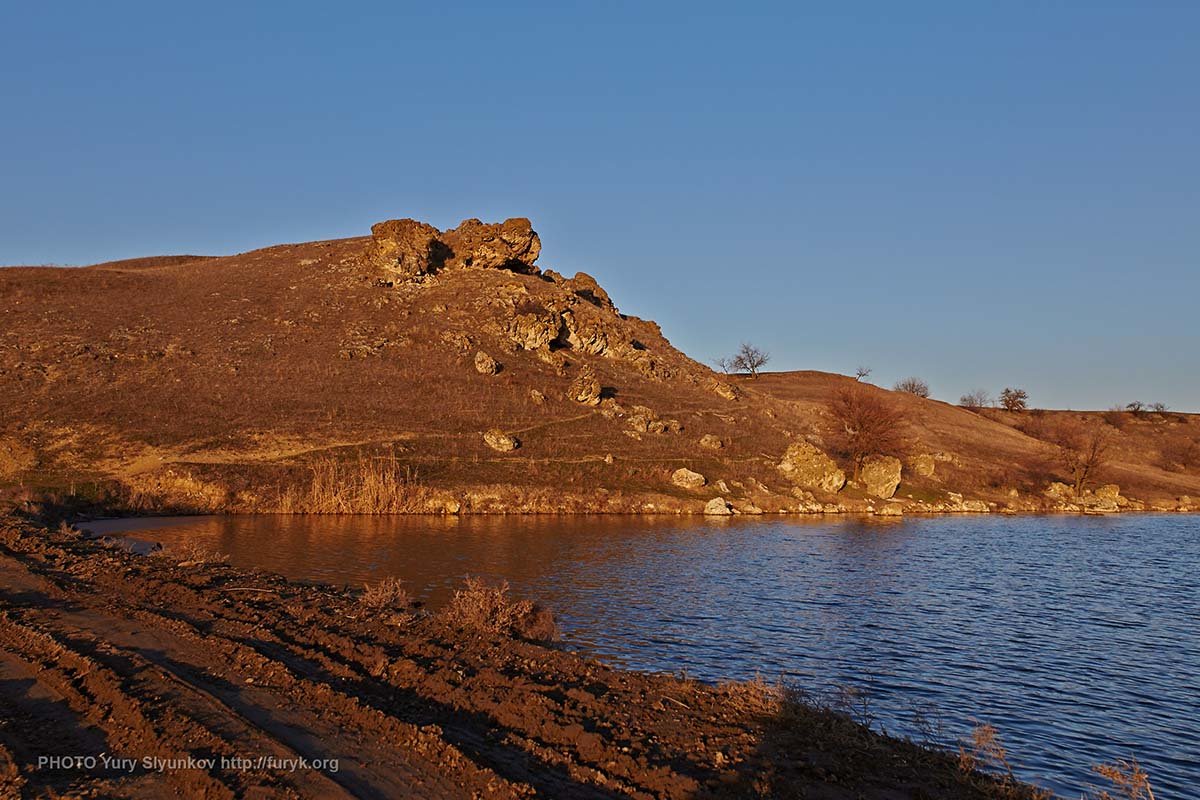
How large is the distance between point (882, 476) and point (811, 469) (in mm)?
6785

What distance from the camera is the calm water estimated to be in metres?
18.1

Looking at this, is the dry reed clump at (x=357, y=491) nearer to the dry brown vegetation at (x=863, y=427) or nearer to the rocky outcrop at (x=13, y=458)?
the rocky outcrop at (x=13, y=458)

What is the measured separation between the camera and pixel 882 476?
72.1 m

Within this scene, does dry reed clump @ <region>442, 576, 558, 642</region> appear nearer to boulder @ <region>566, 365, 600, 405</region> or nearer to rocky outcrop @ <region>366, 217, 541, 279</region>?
boulder @ <region>566, 365, 600, 405</region>

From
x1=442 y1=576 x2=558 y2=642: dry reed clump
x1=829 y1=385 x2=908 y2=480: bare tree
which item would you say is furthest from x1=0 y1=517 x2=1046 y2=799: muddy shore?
x1=829 y1=385 x2=908 y2=480: bare tree

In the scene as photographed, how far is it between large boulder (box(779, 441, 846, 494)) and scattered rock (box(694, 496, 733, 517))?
35.6ft

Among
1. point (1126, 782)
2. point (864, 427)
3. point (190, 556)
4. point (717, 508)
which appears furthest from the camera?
point (864, 427)

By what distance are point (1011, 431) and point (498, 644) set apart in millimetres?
122281

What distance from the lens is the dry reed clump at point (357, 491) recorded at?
5300 centimetres

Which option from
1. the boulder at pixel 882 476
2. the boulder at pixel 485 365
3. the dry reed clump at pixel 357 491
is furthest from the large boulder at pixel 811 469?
the dry reed clump at pixel 357 491

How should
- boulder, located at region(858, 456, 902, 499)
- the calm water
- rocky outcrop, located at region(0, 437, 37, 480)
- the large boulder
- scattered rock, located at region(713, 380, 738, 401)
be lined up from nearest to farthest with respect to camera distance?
1. the calm water
2. rocky outcrop, located at region(0, 437, 37, 480)
3. the large boulder
4. boulder, located at region(858, 456, 902, 499)
5. scattered rock, located at region(713, 380, 738, 401)

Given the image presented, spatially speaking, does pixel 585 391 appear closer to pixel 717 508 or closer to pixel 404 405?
pixel 404 405

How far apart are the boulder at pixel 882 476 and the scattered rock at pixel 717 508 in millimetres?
17174

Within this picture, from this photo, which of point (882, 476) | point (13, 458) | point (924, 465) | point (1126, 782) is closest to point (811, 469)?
point (882, 476)
